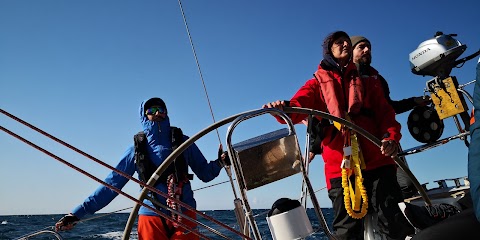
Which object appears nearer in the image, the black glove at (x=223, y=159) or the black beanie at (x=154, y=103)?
the black glove at (x=223, y=159)

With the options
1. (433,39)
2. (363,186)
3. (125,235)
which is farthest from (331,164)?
(433,39)

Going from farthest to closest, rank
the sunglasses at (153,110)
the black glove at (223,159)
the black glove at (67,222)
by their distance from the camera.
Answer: the sunglasses at (153,110)
the black glove at (67,222)
the black glove at (223,159)

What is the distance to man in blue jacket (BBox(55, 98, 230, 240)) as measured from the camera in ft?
8.77

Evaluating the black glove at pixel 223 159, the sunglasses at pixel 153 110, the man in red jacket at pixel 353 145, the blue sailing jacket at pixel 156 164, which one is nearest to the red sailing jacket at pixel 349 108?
the man in red jacket at pixel 353 145

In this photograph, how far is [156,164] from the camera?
2.87m

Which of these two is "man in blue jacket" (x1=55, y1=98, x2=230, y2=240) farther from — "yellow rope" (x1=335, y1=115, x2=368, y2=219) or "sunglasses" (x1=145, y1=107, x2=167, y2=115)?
"yellow rope" (x1=335, y1=115, x2=368, y2=219)

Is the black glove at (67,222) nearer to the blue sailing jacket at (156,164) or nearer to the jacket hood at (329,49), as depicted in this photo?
the blue sailing jacket at (156,164)

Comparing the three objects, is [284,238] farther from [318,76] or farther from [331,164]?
[318,76]

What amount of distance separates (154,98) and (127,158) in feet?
1.57

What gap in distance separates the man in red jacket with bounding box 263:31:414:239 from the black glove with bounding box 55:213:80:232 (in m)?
1.71

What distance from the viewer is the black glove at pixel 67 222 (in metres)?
2.79

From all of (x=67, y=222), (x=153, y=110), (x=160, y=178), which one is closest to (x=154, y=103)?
(x=153, y=110)

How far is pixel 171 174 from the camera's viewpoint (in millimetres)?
2797

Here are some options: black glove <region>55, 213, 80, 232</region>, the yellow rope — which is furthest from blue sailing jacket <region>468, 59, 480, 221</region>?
black glove <region>55, 213, 80, 232</region>
